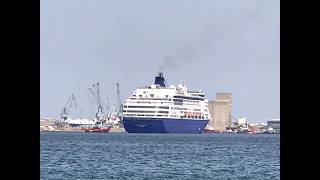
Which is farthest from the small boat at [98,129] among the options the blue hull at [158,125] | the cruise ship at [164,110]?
the blue hull at [158,125]

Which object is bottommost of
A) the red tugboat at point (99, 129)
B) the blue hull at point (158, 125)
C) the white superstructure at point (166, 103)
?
the red tugboat at point (99, 129)

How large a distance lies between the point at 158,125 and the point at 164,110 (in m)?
2.19

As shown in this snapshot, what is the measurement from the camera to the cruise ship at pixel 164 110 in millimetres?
118875

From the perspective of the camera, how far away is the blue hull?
387 ft

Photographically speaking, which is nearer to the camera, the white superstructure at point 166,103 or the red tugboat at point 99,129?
the white superstructure at point 166,103

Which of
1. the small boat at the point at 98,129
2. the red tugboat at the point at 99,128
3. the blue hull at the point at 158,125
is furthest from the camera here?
the red tugboat at the point at 99,128

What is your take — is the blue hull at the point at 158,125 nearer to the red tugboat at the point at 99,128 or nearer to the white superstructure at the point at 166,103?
the white superstructure at the point at 166,103

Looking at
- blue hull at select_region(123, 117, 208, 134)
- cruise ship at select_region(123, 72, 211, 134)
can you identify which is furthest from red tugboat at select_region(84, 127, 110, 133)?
blue hull at select_region(123, 117, 208, 134)

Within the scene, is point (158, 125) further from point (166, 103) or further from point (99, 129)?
point (99, 129)

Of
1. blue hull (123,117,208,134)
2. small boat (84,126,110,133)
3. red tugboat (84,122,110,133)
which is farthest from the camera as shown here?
red tugboat (84,122,110,133)

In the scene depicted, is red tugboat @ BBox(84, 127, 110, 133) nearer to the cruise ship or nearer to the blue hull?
the cruise ship

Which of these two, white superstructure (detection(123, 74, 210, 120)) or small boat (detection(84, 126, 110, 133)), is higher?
white superstructure (detection(123, 74, 210, 120))
